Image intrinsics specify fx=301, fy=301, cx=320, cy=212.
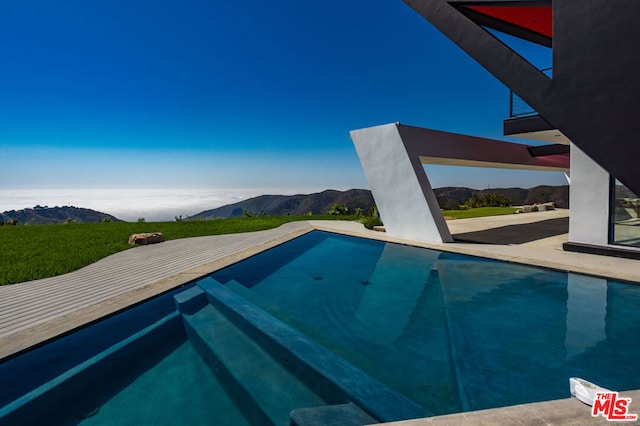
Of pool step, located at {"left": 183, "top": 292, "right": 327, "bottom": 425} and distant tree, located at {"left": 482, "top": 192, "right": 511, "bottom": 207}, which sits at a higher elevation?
distant tree, located at {"left": 482, "top": 192, "right": 511, "bottom": 207}

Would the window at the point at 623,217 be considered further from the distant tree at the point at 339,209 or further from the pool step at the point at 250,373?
the distant tree at the point at 339,209

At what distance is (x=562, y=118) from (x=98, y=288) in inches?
330

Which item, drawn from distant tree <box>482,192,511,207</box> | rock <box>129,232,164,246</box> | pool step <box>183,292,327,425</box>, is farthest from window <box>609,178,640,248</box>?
distant tree <box>482,192,511,207</box>

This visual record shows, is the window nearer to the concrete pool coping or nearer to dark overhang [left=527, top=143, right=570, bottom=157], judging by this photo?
the concrete pool coping

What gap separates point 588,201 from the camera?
8461 millimetres

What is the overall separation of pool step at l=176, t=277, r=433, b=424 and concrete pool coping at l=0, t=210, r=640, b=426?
68 cm

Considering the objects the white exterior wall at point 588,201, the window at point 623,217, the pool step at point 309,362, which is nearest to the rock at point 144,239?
the pool step at point 309,362

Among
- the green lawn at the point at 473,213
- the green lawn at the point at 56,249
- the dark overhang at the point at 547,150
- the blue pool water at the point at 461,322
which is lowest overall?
the blue pool water at the point at 461,322

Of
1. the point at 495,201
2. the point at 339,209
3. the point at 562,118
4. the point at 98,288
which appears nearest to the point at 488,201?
the point at 495,201

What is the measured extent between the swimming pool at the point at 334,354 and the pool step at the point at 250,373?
2cm

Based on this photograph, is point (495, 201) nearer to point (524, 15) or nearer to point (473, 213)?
point (473, 213)

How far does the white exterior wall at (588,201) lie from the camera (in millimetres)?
8203

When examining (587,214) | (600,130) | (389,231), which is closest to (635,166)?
(600,130)

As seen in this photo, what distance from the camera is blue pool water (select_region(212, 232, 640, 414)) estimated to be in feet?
11.5
